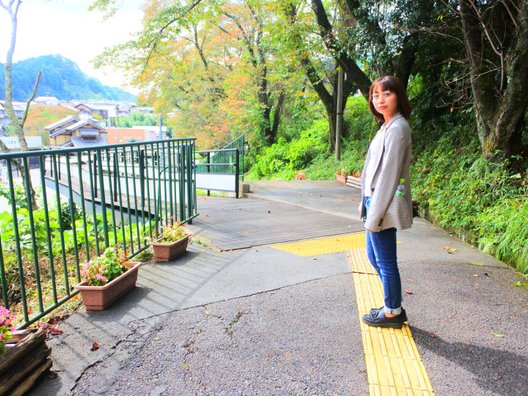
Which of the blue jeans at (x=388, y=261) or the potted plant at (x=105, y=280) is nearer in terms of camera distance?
the blue jeans at (x=388, y=261)

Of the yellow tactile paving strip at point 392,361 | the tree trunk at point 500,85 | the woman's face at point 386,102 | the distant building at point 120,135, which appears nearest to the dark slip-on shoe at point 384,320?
the yellow tactile paving strip at point 392,361

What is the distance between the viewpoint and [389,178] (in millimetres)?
2201

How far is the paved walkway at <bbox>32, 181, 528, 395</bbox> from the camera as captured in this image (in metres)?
2.00

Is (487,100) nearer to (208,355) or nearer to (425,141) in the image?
(425,141)

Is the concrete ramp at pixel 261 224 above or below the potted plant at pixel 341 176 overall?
below

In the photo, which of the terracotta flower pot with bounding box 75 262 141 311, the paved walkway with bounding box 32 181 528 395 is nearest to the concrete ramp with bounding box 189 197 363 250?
the paved walkway with bounding box 32 181 528 395

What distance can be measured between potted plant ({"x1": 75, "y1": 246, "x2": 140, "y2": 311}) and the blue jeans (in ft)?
6.55

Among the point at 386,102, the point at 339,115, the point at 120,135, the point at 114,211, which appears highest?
the point at 339,115

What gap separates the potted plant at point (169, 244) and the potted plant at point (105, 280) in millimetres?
687

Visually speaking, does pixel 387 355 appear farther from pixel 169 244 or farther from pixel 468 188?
pixel 468 188

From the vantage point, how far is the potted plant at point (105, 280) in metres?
2.73

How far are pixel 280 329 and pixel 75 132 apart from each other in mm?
48690

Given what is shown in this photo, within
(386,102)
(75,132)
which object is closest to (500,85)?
(386,102)

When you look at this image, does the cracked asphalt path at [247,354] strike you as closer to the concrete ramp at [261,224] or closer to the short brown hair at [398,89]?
the short brown hair at [398,89]
